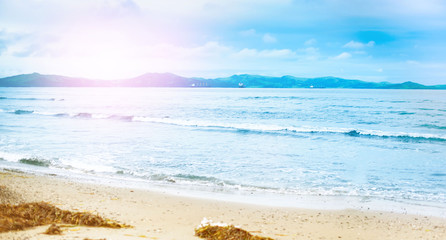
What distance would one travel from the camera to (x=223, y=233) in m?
4.77

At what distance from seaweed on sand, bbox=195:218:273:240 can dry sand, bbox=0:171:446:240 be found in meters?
0.21

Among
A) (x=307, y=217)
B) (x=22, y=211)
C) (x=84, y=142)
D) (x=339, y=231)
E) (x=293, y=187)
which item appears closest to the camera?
(x=22, y=211)

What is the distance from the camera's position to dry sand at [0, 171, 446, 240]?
18.2ft

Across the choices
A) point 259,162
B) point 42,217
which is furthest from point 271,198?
point 42,217

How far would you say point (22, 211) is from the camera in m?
5.30

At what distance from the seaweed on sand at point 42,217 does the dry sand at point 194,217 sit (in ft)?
0.94

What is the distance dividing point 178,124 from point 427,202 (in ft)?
70.5

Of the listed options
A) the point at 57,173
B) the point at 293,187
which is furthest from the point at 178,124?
the point at 293,187

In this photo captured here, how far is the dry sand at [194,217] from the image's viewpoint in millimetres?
5559

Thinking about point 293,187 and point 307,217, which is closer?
point 307,217

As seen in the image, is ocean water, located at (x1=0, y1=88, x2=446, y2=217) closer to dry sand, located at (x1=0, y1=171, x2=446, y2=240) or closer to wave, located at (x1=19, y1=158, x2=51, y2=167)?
wave, located at (x1=19, y1=158, x2=51, y2=167)

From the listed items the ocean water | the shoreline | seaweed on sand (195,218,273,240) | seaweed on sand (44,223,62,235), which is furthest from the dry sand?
the ocean water

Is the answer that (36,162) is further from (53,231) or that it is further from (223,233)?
(223,233)

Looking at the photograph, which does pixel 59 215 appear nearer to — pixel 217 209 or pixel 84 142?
pixel 217 209
